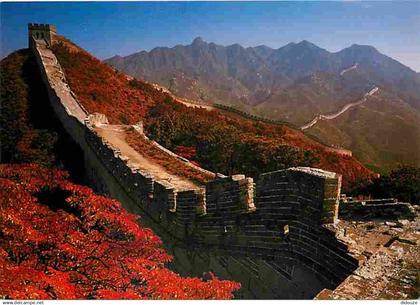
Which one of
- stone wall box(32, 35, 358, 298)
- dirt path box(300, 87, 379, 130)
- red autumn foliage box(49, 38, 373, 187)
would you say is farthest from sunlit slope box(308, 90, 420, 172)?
stone wall box(32, 35, 358, 298)

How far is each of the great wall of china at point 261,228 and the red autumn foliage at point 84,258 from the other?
0.44 m

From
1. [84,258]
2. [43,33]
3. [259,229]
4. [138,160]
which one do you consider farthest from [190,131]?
[43,33]

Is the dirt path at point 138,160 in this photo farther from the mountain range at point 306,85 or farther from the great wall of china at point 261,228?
the mountain range at point 306,85

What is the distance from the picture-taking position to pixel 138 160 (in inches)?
535

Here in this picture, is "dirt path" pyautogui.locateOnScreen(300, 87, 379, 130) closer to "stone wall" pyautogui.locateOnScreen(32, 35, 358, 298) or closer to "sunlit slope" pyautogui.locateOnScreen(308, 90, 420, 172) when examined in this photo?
"sunlit slope" pyautogui.locateOnScreen(308, 90, 420, 172)

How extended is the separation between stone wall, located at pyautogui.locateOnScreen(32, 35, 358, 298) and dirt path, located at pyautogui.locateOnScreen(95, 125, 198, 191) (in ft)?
3.68

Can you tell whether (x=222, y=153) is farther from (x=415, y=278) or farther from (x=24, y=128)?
(x=415, y=278)

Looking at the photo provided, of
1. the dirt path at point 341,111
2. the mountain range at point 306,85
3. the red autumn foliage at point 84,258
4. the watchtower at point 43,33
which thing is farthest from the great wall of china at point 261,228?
the dirt path at point 341,111

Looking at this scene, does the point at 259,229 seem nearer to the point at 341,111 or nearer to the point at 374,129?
the point at 374,129

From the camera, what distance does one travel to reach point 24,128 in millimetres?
18359

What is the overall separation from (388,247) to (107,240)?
5.68 m

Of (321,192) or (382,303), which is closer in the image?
(382,303)

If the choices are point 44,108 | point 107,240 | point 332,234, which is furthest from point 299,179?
point 44,108

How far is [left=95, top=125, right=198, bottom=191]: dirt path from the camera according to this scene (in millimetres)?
11312
